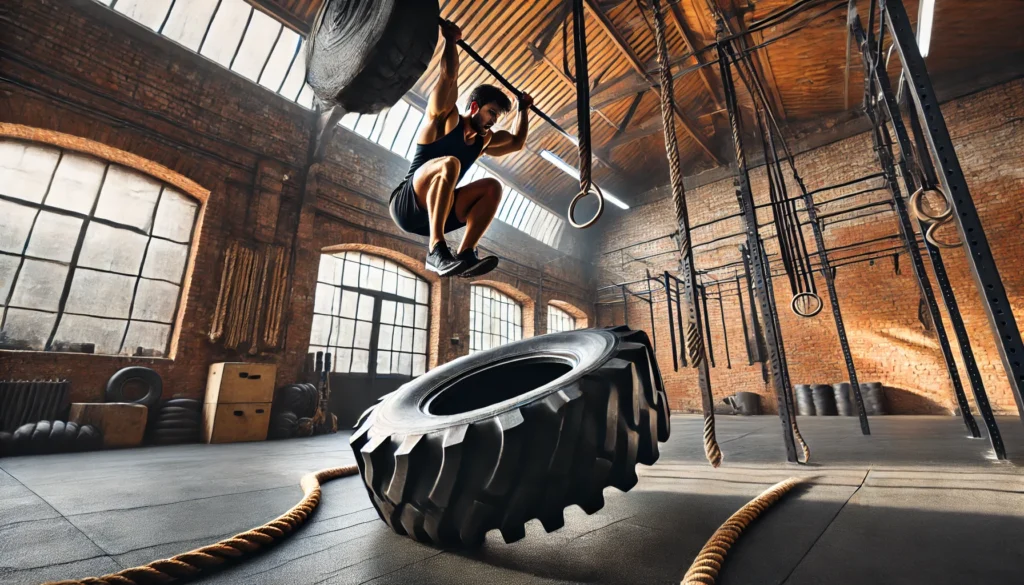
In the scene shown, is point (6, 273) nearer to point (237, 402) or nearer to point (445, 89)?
point (237, 402)

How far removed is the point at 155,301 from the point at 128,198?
124cm

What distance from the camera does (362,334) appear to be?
6879 millimetres

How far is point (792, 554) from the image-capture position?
874 millimetres

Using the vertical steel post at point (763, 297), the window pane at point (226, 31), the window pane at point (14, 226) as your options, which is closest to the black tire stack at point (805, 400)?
the vertical steel post at point (763, 297)

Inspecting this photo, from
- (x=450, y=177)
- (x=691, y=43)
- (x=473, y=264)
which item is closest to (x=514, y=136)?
(x=450, y=177)

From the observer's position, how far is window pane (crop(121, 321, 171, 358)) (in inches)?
178

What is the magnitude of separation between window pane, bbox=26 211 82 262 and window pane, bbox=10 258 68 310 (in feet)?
0.32

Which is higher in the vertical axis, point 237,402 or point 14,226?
point 14,226

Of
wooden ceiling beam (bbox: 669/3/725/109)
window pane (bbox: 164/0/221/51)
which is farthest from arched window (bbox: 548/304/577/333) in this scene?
window pane (bbox: 164/0/221/51)

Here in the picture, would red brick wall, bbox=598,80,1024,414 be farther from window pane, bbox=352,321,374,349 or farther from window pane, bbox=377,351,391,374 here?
window pane, bbox=352,321,374,349

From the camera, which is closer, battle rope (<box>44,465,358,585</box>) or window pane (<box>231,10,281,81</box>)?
battle rope (<box>44,465,358,585</box>)

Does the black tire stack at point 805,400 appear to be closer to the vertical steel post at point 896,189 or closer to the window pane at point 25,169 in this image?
the vertical steel post at point 896,189

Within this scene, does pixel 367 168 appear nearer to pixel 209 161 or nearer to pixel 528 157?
pixel 209 161

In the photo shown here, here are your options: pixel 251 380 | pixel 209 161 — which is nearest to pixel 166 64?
pixel 209 161
